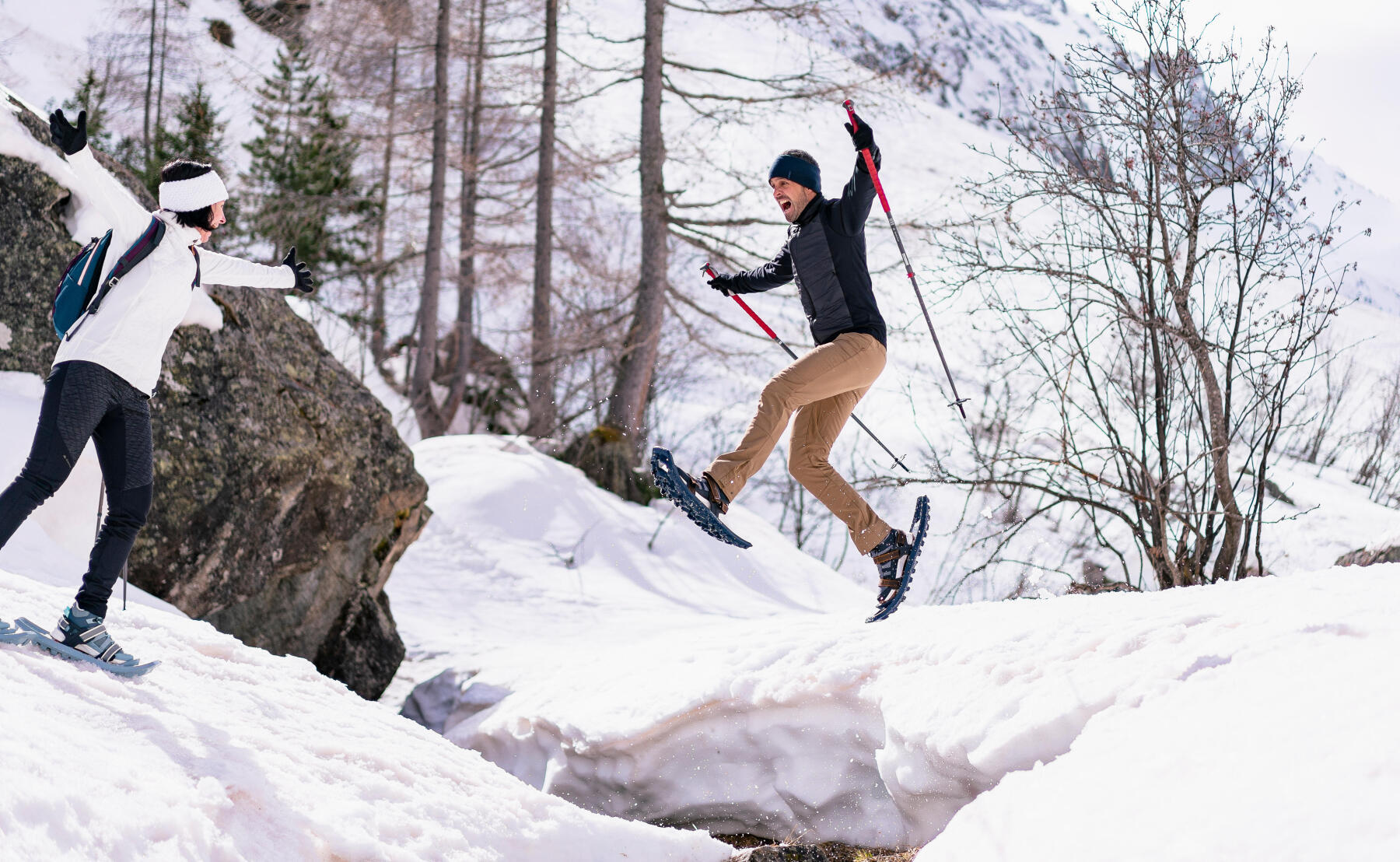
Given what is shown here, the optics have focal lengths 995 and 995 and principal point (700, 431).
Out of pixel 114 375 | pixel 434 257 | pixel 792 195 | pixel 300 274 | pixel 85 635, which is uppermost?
pixel 434 257

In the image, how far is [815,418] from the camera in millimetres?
4730

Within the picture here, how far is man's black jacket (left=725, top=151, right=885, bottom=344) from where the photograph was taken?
4422 millimetres

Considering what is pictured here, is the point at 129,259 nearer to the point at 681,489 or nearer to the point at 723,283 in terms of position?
the point at 681,489

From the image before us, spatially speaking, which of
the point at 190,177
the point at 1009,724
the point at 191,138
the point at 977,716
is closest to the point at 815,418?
the point at 977,716

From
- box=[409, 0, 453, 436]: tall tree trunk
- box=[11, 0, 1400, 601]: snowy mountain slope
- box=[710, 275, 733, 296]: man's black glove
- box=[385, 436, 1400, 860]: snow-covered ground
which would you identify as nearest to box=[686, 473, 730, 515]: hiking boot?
box=[385, 436, 1400, 860]: snow-covered ground

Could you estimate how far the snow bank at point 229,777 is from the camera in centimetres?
238

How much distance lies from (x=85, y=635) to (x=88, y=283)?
1.25 metres

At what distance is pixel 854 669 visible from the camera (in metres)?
4.60

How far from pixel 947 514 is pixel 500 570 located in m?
17.7

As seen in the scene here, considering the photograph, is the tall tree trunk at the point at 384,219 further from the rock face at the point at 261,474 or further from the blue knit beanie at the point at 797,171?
the blue knit beanie at the point at 797,171

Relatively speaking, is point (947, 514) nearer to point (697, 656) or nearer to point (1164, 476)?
point (1164, 476)

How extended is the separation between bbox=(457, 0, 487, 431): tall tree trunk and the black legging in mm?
11393

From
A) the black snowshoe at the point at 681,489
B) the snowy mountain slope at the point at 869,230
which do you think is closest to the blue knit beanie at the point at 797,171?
the black snowshoe at the point at 681,489

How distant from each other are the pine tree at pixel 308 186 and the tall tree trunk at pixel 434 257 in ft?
4.02
